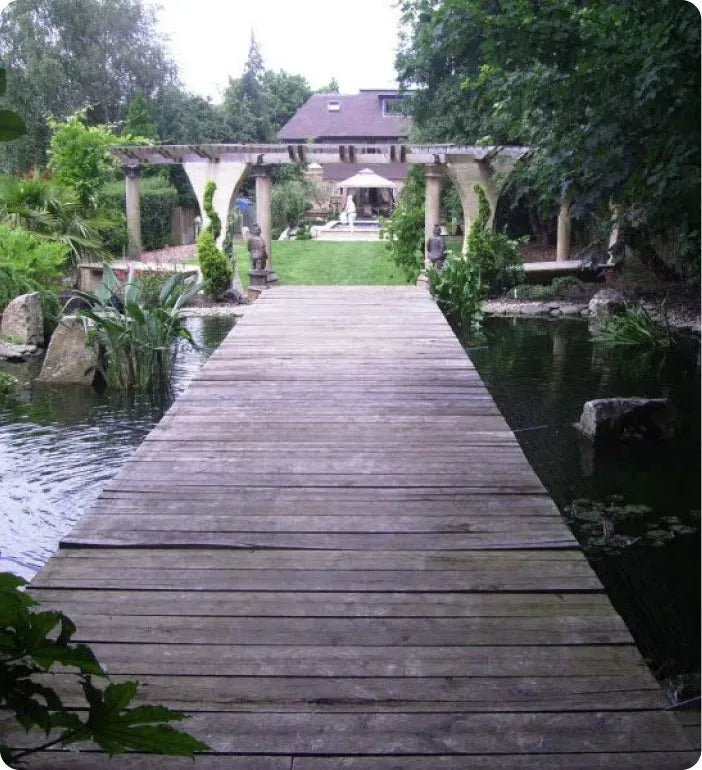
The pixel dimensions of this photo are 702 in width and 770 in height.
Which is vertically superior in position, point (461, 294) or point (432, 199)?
point (432, 199)

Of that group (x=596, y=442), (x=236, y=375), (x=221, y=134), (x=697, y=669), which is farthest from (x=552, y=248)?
(x=697, y=669)

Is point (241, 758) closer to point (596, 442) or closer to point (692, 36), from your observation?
point (692, 36)

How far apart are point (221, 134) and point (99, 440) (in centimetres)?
1616

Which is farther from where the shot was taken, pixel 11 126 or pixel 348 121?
pixel 348 121

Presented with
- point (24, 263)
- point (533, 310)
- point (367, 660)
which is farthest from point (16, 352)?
point (367, 660)

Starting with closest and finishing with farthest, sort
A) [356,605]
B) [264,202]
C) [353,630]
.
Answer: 1. [353,630]
2. [356,605]
3. [264,202]

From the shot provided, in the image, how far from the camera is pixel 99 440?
641 centimetres

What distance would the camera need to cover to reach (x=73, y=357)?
322 inches

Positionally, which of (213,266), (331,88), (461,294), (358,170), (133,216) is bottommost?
(461,294)

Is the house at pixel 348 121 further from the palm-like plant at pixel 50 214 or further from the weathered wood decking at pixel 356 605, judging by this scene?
the weathered wood decking at pixel 356 605

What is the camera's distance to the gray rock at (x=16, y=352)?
9.49 meters

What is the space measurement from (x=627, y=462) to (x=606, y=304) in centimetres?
663

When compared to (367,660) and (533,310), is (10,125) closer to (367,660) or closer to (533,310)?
(367,660)

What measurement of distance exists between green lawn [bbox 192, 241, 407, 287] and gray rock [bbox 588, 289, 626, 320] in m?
4.23
